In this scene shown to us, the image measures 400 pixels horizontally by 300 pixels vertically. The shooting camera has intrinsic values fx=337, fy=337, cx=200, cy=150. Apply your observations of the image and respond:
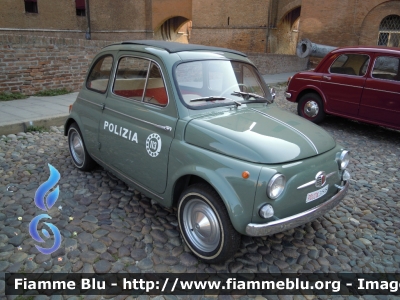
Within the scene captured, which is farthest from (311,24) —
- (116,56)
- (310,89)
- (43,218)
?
(43,218)

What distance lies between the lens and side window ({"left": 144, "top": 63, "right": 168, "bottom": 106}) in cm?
335

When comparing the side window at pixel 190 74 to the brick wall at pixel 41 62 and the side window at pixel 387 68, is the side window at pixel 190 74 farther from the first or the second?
the brick wall at pixel 41 62

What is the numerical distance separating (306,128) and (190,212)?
1379 millimetres

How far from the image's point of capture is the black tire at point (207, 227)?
2.75 metres

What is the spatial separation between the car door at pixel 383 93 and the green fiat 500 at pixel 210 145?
3.60 meters

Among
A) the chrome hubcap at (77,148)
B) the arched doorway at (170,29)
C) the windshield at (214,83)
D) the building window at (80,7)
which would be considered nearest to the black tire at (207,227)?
the windshield at (214,83)

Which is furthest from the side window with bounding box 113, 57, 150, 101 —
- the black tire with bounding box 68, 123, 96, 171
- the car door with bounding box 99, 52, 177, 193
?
the black tire with bounding box 68, 123, 96, 171

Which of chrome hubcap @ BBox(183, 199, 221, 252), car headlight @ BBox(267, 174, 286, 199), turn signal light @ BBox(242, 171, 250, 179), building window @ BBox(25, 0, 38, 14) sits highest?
building window @ BBox(25, 0, 38, 14)

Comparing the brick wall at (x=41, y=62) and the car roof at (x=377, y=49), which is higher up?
the car roof at (x=377, y=49)

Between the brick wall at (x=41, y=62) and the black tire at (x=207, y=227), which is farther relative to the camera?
the brick wall at (x=41, y=62)

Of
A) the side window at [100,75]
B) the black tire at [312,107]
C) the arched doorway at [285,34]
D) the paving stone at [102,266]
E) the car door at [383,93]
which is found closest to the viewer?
the paving stone at [102,266]

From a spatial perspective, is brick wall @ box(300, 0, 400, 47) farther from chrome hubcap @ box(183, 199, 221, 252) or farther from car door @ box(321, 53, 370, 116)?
chrome hubcap @ box(183, 199, 221, 252)

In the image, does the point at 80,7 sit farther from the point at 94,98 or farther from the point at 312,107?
the point at 94,98

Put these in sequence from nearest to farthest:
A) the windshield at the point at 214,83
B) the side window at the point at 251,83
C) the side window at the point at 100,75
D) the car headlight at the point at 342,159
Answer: the car headlight at the point at 342,159 → the windshield at the point at 214,83 → the side window at the point at 251,83 → the side window at the point at 100,75
